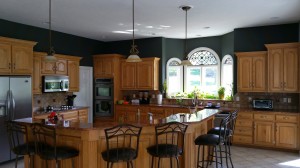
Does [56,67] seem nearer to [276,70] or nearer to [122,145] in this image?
[122,145]

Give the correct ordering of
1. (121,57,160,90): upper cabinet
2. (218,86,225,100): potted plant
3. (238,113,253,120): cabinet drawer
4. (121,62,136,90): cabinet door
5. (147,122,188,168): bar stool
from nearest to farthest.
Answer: (147,122,188,168): bar stool
(238,113,253,120): cabinet drawer
(218,86,225,100): potted plant
(121,57,160,90): upper cabinet
(121,62,136,90): cabinet door

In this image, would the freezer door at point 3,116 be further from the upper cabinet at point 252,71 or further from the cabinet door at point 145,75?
the upper cabinet at point 252,71

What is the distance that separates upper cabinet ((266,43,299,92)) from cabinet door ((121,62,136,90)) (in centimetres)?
392

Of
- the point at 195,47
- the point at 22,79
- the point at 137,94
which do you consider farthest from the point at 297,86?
the point at 22,79

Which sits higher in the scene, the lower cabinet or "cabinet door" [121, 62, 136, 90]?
"cabinet door" [121, 62, 136, 90]

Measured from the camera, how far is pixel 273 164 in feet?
15.5

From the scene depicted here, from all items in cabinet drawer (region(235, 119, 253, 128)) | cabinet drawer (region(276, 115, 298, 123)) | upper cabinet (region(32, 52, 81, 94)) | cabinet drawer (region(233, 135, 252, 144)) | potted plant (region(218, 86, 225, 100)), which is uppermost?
upper cabinet (region(32, 52, 81, 94))

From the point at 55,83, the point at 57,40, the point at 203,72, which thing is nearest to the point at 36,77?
the point at 55,83

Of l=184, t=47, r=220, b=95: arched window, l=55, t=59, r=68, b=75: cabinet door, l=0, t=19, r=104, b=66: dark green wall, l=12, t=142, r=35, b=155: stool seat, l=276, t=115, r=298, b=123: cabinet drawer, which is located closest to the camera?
l=12, t=142, r=35, b=155: stool seat

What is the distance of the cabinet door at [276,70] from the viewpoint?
5.73m

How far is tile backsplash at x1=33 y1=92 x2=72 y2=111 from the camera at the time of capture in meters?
6.02

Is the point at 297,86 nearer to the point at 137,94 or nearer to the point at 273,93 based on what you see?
the point at 273,93

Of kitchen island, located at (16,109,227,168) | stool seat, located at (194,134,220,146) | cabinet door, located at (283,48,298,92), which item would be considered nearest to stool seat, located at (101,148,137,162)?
kitchen island, located at (16,109,227,168)

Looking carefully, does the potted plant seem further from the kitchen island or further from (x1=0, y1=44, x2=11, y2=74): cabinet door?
(x1=0, y1=44, x2=11, y2=74): cabinet door
